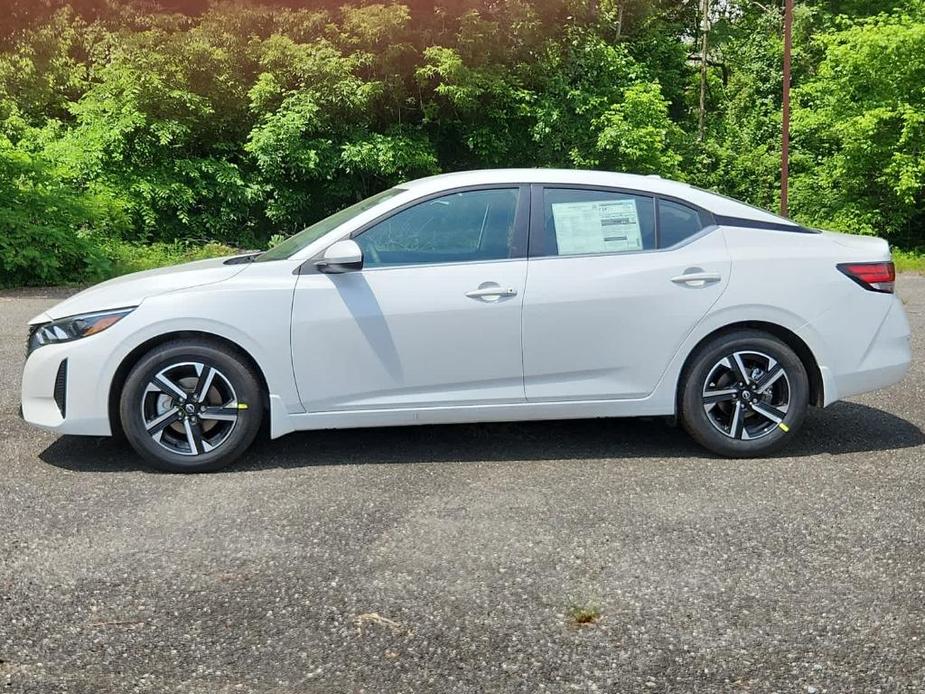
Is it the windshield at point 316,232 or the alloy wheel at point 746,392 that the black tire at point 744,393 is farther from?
the windshield at point 316,232

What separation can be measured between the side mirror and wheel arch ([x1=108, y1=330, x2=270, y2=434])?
0.61m

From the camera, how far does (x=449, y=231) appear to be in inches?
207

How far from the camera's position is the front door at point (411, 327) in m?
5.07

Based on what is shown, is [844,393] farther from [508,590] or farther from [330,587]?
[330,587]

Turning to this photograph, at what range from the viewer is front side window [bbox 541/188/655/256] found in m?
5.30

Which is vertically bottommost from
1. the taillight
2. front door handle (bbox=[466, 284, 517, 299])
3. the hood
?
the taillight

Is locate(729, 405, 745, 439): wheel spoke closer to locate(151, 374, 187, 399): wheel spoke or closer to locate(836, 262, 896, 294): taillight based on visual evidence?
locate(836, 262, 896, 294): taillight

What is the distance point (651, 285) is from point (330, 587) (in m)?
2.52

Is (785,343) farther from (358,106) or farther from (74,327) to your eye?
(358,106)

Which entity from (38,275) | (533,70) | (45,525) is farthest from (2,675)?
(533,70)

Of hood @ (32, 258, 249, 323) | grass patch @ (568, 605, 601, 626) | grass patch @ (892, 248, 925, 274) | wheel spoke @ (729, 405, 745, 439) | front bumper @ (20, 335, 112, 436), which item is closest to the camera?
grass patch @ (568, 605, 601, 626)

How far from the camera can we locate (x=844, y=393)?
5.38 metres

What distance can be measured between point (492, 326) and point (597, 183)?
1031mm

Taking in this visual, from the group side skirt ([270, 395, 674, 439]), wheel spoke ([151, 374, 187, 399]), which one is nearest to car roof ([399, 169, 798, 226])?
side skirt ([270, 395, 674, 439])
